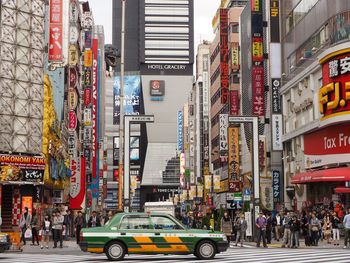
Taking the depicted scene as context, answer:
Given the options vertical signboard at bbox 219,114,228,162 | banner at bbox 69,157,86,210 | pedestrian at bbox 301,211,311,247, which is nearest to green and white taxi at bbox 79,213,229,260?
pedestrian at bbox 301,211,311,247

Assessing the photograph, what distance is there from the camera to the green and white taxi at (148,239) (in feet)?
69.9

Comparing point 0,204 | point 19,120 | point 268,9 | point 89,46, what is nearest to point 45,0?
point 19,120

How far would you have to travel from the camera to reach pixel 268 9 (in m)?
55.0

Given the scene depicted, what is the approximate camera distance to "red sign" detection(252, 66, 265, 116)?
2162 inches

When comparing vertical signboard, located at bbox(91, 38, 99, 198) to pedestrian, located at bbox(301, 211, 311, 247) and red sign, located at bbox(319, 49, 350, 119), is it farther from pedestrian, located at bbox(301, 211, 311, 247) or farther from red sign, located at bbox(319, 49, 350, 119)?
pedestrian, located at bbox(301, 211, 311, 247)

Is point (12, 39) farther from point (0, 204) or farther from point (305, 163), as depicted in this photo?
point (305, 163)

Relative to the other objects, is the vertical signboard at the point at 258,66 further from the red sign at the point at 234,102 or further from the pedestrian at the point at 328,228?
the pedestrian at the point at 328,228

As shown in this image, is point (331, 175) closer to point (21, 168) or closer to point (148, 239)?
point (148, 239)

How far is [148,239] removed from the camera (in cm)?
2133

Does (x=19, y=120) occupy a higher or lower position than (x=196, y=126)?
lower

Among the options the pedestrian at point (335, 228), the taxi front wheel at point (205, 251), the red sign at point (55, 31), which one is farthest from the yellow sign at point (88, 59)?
the taxi front wheel at point (205, 251)

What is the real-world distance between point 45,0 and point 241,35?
27901 millimetres

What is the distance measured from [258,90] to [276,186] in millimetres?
8186

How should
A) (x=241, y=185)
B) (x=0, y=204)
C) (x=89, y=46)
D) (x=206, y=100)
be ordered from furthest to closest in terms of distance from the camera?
(x=206, y=100) < (x=89, y=46) < (x=241, y=185) < (x=0, y=204)
